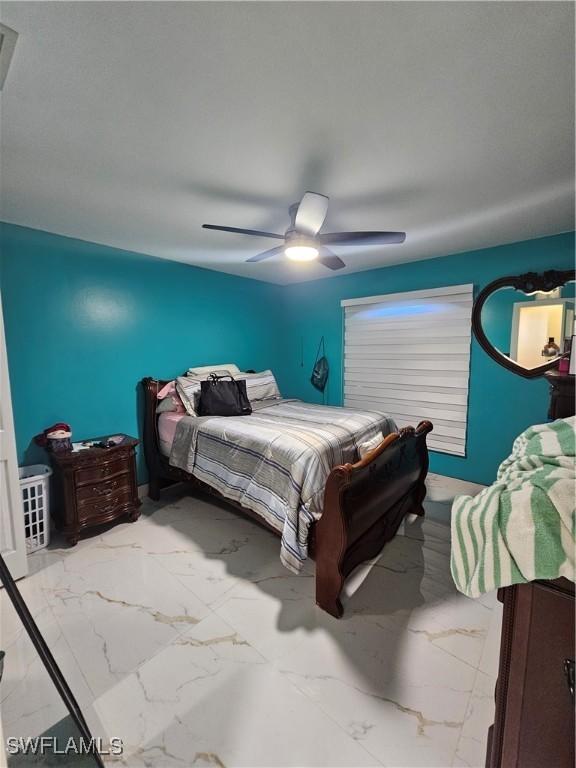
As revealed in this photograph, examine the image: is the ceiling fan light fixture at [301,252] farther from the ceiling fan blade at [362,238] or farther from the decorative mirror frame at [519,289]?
the decorative mirror frame at [519,289]

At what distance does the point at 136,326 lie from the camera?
3.10m

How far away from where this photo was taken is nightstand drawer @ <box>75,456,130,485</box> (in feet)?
8.00

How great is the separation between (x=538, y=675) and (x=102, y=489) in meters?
2.75

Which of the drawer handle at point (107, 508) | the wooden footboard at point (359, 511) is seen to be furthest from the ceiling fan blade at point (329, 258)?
the drawer handle at point (107, 508)

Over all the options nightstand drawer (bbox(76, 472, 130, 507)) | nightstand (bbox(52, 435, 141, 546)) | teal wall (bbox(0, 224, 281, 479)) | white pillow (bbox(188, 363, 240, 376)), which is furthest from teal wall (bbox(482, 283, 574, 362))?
nightstand drawer (bbox(76, 472, 130, 507))

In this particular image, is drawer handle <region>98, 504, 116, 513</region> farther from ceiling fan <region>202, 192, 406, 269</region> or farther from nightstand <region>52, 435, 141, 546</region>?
ceiling fan <region>202, 192, 406, 269</region>

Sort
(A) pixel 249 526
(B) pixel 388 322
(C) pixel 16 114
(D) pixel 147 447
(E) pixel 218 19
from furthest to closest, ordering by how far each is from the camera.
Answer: (B) pixel 388 322 < (D) pixel 147 447 < (A) pixel 249 526 < (C) pixel 16 114 < (E) pixel 218 19

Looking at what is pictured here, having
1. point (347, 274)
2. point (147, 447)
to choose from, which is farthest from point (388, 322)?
point (147, 447)

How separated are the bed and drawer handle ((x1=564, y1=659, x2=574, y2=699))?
1.07 metres

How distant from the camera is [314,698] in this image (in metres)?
1.35

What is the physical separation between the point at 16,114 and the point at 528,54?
6.15 feet

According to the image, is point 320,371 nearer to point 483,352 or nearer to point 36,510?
point 483,352

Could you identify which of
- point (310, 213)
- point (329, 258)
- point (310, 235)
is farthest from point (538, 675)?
point (329, 258)

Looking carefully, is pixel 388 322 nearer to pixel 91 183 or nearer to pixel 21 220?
pixel 91 183
